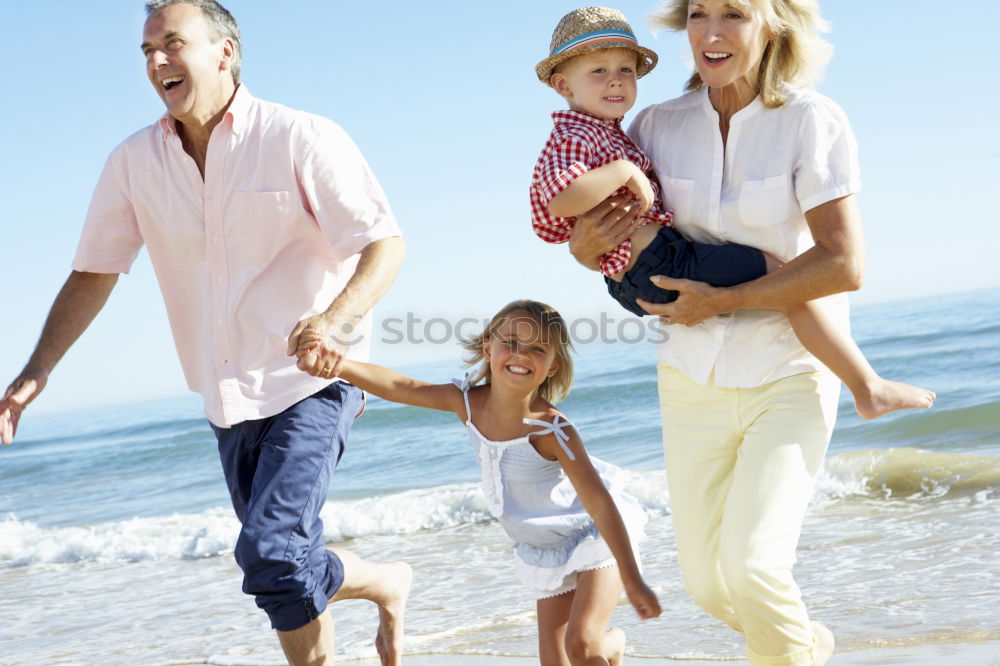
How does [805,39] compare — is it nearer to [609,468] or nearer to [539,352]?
[539,352]

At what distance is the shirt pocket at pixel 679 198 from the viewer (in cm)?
303

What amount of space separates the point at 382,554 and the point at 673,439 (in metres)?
5.42

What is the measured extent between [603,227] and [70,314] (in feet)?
6.41

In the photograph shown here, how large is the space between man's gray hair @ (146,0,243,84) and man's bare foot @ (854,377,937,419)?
232 centimetres

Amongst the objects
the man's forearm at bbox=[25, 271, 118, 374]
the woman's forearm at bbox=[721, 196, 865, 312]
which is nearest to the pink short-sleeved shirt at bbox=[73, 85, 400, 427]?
the man's forearm at bbox=[25, 271, 118, 374]

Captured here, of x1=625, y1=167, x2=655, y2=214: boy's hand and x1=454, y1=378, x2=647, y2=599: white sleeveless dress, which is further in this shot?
x1=454, y1=378, x2=647, y2=599: white sleeveless dress

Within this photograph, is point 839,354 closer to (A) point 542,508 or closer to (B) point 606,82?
(B) point 606,82

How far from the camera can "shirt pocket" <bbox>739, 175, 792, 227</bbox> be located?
2.86 metres

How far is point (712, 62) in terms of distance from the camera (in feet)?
9.59

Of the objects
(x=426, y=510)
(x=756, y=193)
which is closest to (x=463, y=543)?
(x=426, y=510)

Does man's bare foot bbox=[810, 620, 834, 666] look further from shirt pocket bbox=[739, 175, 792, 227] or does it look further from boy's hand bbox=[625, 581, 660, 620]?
shirt pocket bbox=[739, 175, 792, 227]

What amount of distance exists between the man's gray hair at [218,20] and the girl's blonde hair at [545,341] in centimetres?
126

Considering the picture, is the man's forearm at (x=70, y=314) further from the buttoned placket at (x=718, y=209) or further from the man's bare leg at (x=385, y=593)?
the buttoned placket at (x=718, y=209)

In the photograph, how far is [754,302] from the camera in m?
2.82
